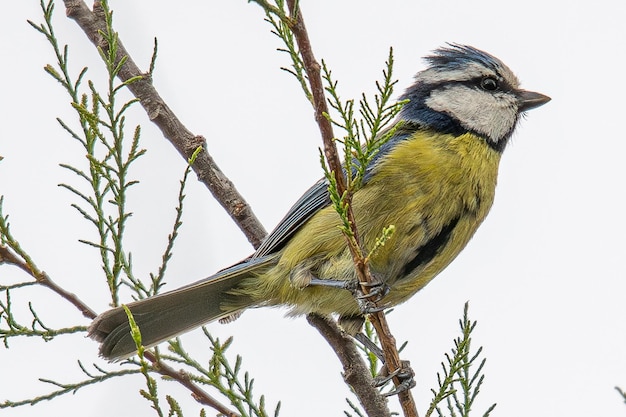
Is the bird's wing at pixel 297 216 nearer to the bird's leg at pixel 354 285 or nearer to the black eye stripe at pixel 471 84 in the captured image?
the bird's leg at pixel 354 285

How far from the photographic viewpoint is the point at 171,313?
3.42 metres

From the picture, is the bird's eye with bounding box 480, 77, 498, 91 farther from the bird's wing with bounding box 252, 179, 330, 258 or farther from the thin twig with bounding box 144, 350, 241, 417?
the thin twig with bounding box 144, 350, 241, 417

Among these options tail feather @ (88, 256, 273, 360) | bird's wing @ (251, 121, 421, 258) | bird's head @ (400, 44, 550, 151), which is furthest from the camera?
bird's head @ (400, 44, 550, 151)

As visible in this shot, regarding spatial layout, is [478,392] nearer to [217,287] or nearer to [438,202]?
[438,202]

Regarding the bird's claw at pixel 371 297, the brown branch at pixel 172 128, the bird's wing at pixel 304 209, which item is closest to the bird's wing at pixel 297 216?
the bird's wing at pixel 304 209

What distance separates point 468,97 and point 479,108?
8 cm

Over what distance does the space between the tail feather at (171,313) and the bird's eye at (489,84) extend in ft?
4.89

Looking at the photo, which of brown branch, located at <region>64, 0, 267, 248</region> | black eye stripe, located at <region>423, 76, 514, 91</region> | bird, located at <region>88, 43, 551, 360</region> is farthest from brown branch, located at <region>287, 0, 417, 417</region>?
black eye stripe, located at <region>423, 76, 514, 91</region>

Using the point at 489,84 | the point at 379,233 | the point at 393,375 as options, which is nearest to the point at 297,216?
the point at 379,233

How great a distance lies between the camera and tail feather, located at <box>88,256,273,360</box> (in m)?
3.09

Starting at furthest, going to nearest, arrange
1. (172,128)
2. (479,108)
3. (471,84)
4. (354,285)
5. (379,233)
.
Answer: (471,84), (479,108), (172,128), (379,233), (354,285)

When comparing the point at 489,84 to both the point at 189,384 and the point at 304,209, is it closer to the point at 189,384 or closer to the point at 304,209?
the point at 304,209

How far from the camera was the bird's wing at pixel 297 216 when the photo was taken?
3.55 meters

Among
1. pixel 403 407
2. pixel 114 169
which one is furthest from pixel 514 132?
pixel 114 169
